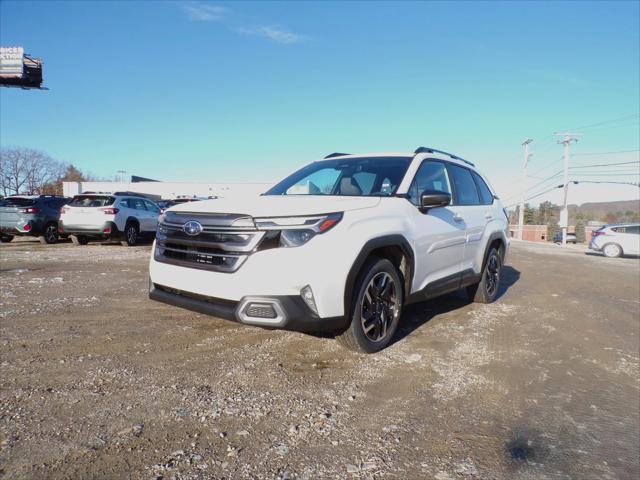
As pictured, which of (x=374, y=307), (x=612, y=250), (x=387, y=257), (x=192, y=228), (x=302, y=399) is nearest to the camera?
(x=302, y=399)

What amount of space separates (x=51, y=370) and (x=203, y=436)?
1477 millimetres

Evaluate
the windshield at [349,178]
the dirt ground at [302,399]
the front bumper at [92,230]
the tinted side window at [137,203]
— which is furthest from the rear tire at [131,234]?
the windshield at [349,178]

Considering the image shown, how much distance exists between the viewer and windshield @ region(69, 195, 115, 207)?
447 inches

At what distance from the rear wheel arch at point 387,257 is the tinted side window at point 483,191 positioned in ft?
7.76

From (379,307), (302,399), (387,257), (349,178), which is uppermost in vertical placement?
(349,178)

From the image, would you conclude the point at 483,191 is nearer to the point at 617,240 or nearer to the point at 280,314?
the point at 280,314

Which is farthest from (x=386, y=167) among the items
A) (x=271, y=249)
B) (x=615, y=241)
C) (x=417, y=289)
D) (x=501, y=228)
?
(x=615, y=241)

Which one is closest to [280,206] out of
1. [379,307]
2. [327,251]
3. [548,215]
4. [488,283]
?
[327,251]

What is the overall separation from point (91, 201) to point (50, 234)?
2518 millimetres

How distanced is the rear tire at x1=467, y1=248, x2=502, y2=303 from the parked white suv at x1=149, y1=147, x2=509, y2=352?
3.35ft

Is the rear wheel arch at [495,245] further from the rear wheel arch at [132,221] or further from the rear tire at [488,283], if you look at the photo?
the rear wheel arch at [132,221]

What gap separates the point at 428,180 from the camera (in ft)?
14.3

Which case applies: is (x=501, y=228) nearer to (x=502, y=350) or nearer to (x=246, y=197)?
(x=502, y=350)

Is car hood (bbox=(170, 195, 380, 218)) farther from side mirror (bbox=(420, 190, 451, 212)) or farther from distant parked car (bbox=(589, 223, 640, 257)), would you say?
distant parked car (bbox=(589, 223, 640, 257))
